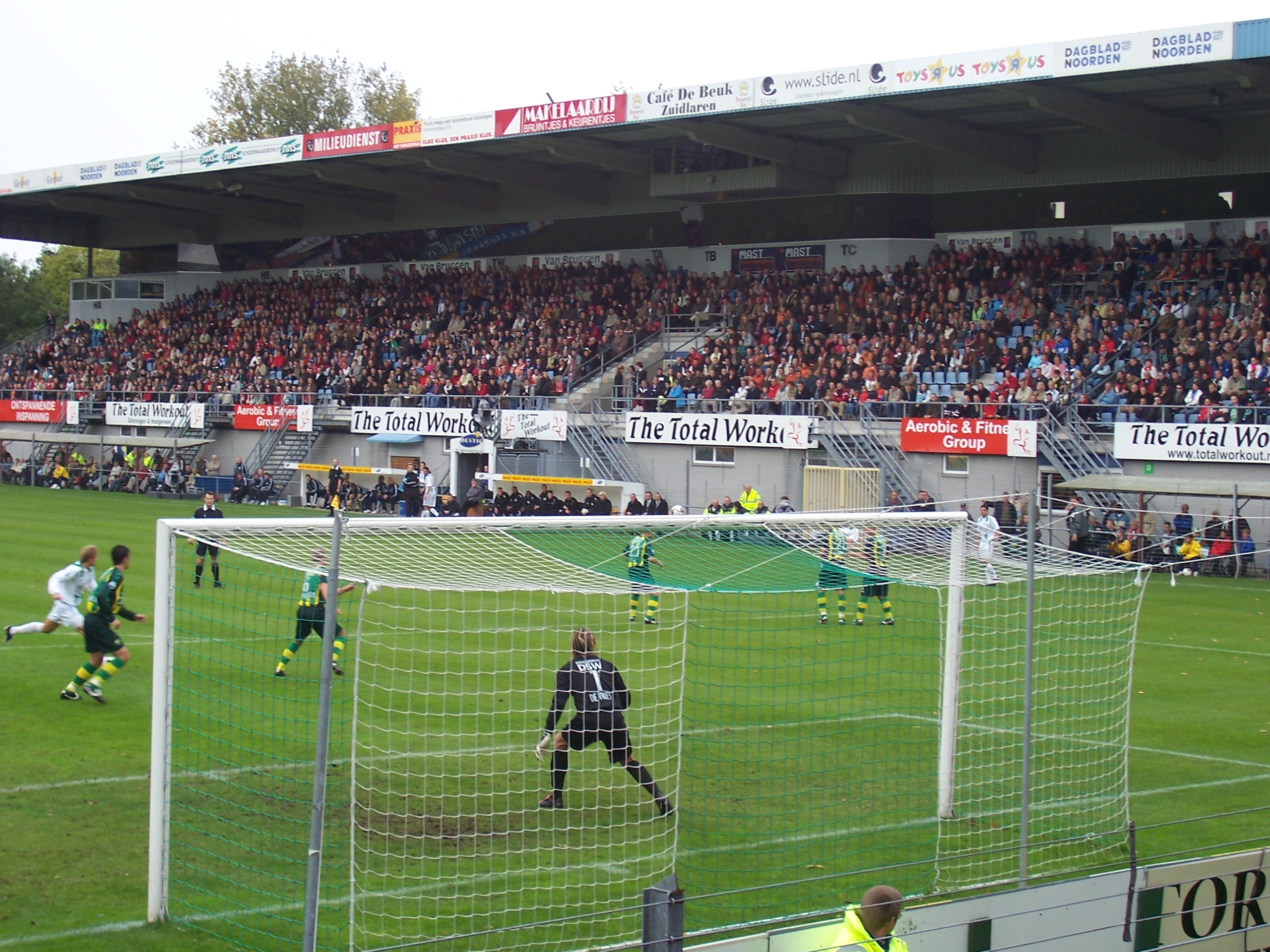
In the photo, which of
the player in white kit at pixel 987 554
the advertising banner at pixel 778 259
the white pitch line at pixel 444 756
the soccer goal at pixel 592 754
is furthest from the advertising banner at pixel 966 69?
the white pitch line at pixel 444 756

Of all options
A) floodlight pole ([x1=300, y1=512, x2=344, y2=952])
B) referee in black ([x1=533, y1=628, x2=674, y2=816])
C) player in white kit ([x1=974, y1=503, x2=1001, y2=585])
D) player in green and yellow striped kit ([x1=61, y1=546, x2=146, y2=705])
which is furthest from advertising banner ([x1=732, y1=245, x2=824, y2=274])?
floodlight pole ([x1=300, y1=512, x2=344, y2=952])

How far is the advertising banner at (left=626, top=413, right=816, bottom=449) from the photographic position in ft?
103

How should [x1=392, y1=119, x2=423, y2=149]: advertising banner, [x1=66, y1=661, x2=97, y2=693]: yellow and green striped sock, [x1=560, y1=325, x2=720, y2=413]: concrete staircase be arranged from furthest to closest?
[x1=392, y1=119, x2=423, y2=149]: advertising banner
[x1=560, y1=325, x2=720, y2=413]: concrete staircase
[x1=66, y1=661, x2=97, y2=693]: yellow and green striped sock

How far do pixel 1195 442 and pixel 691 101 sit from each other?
1520 cm

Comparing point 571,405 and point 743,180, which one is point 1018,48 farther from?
point 571,405

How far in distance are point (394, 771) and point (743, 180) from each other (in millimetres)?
30465

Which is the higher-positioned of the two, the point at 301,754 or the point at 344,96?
the point at 344,96

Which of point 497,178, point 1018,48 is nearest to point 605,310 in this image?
point 497,178

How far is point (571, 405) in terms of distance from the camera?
121 ft

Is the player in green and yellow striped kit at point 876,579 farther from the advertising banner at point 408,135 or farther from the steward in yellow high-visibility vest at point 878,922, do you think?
the advertising banner at point 408,135

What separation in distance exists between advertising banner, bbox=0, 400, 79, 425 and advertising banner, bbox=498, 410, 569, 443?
66.9ft

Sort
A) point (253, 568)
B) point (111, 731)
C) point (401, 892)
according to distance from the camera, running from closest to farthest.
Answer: point (401, 892), point (111, 731), point (253, 568)

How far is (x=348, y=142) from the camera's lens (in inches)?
1570

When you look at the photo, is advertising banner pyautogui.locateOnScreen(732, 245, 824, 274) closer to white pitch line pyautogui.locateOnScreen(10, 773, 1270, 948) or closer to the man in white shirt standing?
the man in white shirt standing
